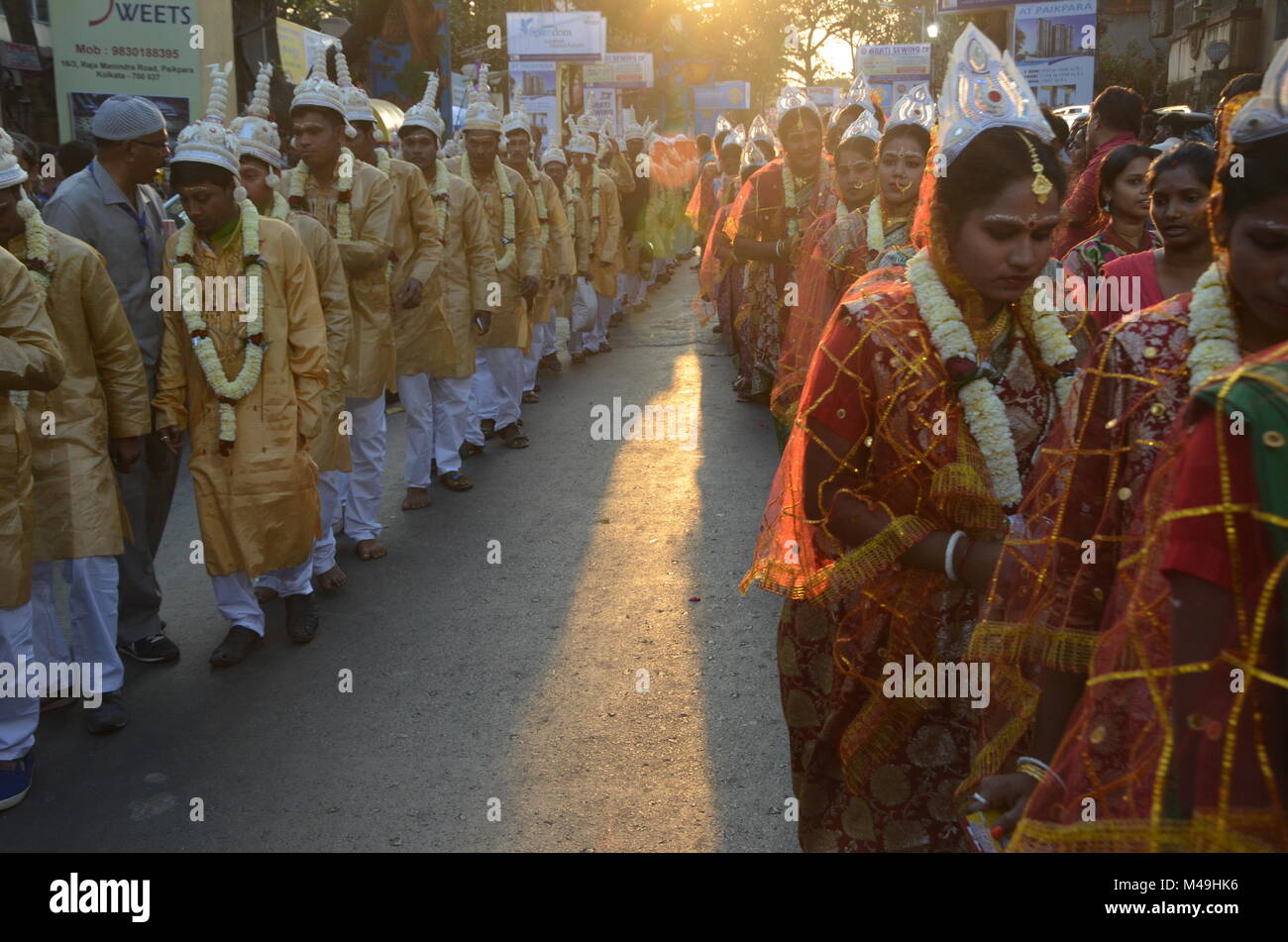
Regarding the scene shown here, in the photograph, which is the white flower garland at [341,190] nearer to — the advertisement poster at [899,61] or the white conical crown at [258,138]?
the white conical crown at [258,138]

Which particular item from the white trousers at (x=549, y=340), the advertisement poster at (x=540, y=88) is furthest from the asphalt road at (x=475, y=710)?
the advertisement poster at (x=540, y=88)

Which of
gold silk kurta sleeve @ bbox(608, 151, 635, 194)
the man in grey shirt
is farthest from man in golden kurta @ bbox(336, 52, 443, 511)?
gold silk kurta sleeve @ bbox(608, 151, 635, 194)

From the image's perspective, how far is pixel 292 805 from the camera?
3.80 m

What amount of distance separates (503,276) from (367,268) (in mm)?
2635

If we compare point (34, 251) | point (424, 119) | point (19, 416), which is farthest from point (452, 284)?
point (19, 416)

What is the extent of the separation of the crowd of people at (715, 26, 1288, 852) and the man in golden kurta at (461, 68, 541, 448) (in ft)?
17.8

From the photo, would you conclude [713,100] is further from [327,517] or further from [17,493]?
[17,493]

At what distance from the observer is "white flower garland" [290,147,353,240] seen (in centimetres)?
617

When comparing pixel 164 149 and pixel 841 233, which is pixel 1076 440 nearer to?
pixel 841 233

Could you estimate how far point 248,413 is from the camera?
4.81 metres

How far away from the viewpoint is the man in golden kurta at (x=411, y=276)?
6.80 metres

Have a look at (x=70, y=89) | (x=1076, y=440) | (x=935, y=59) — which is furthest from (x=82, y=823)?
(x=935, y=59)

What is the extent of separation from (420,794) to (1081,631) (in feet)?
8.47

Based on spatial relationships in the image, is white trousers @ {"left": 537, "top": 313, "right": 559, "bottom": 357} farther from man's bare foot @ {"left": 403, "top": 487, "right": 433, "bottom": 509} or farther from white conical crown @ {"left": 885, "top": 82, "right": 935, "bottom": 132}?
white conical crown @ {"left": 885, "top": 82, "right": 935, "bottom": 132}
